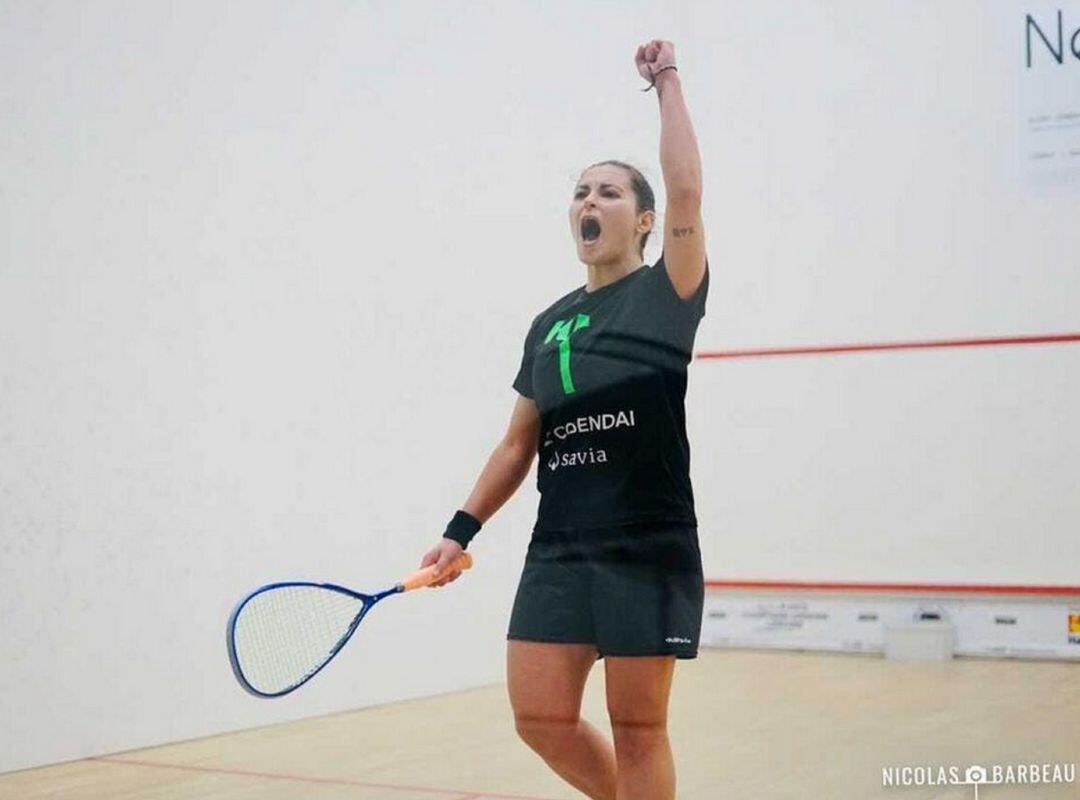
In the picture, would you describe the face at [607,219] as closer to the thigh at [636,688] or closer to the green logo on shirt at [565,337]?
the green logo on shirt at [565,337]

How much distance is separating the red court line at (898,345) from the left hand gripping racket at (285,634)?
2.21 metres

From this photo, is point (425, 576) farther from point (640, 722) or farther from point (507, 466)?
point (640, 722)

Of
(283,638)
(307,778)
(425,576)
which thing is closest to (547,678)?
(425,576)

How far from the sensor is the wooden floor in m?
2.71

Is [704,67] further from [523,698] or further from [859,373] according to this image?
[523,698]

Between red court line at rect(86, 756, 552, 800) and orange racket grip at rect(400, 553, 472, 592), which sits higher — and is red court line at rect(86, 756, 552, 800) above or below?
below

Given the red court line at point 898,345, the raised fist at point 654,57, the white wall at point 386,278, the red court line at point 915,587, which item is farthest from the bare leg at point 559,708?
the red court line at point 898,345

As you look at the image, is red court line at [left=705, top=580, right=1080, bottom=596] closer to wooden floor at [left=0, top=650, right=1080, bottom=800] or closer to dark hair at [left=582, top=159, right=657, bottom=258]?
wooden floor at [left=0, top=650, right=1080, bottom=800]

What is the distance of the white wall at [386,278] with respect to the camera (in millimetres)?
3287

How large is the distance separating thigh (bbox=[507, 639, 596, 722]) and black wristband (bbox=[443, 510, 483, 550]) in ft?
0.45

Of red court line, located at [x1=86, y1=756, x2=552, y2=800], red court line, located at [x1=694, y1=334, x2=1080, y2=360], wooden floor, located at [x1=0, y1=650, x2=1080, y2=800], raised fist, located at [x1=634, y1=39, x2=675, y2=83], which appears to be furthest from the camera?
red court line, located at [x1=694, y1=334, x2=1080, y2=360]

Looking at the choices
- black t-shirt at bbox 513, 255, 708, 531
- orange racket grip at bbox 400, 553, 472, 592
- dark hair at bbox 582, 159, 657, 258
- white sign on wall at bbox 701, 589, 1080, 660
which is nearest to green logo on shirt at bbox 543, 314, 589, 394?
black t-shirt at bbox 513, 255, 708, 531

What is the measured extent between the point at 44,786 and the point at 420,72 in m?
1.54

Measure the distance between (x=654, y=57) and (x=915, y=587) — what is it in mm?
2478
